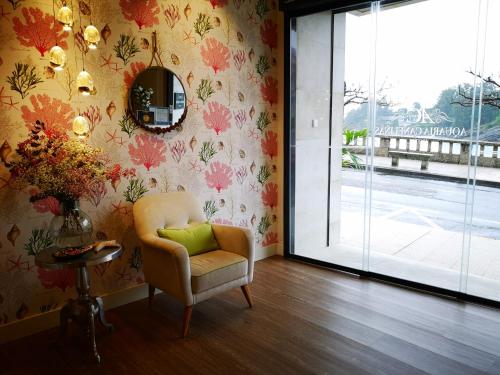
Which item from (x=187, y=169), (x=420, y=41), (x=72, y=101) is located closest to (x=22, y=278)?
(x=72, y=101)

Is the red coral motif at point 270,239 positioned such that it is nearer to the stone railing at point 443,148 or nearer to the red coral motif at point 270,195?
the red coral motif at point 270,195

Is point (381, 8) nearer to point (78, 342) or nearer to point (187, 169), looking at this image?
point (187, 169)

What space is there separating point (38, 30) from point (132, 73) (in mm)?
666

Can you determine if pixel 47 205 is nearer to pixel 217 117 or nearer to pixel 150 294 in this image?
pixel 150 294

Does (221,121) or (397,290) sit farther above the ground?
(221,121)

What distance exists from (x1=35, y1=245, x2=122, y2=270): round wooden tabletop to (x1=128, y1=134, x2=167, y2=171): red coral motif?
0.83 m

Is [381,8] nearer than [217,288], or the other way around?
[217,288]

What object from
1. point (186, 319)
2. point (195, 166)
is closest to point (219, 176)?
point (195, 166)

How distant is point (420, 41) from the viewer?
3119 millimetres

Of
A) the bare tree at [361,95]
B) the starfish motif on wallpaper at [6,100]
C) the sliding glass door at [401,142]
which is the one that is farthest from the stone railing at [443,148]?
the starfish motif on wallpaper at [6,100]

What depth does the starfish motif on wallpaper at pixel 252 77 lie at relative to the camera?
3.75m

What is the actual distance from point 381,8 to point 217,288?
2650mm

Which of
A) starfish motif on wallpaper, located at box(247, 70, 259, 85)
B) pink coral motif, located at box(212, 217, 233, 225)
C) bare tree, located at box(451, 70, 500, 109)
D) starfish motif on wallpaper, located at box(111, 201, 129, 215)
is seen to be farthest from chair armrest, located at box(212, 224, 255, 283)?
bare tree, located at box(451, 70, 500, 109)

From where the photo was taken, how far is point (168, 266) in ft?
8.46
